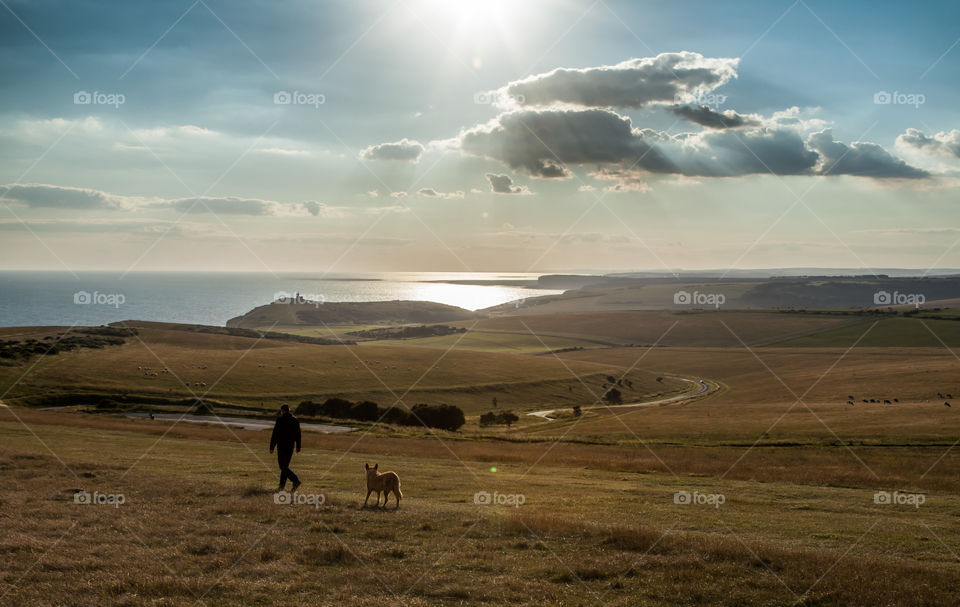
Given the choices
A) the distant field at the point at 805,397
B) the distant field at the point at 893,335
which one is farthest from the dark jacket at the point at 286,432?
the distant field at the point at 893,335

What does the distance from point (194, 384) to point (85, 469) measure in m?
87.3

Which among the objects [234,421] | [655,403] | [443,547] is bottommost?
[443,547]

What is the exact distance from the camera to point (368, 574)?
38.1ft

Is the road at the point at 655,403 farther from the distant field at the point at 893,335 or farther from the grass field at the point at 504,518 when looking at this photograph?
the distant field at the point at 893,335

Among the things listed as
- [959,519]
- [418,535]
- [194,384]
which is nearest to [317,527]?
[418,535]

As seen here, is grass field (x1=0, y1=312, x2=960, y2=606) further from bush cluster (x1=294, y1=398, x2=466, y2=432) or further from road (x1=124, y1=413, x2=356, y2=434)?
bush cluster (x1=294, y1=398, x2=466, y2=432)

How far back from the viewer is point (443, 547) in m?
13.7

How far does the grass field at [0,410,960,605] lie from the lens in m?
10.8

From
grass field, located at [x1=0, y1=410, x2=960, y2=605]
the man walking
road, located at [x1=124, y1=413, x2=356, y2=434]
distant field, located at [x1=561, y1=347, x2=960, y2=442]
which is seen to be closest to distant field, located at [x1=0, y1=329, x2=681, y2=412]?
road, located at [x1=124, y1=413, x2=356, y2=434]

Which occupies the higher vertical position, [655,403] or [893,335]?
[893,335]

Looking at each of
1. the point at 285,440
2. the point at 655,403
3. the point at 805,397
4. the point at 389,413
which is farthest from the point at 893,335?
the point at 285,440

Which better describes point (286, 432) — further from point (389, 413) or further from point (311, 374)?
point (311, 374)

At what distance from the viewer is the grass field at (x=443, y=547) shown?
35.4 feet

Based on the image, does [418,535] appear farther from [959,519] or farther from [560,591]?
[959,519]
